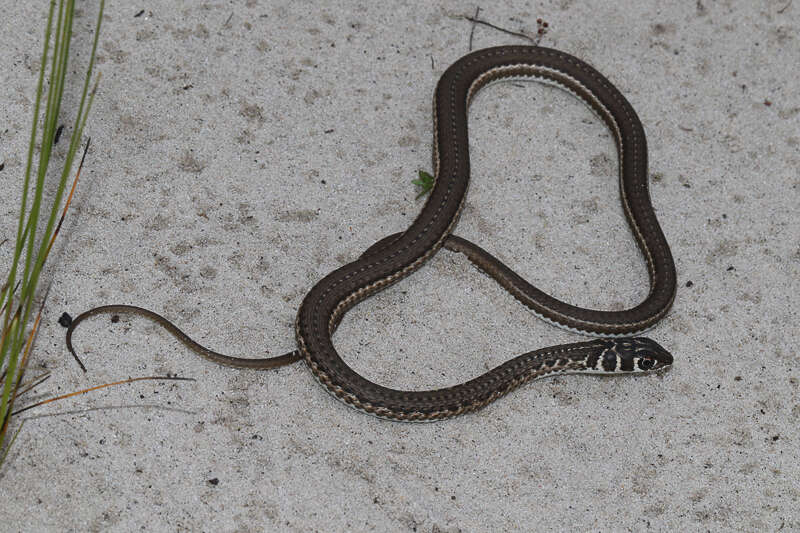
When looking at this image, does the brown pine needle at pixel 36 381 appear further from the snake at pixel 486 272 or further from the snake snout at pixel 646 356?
the snake snout at pixel 646 356

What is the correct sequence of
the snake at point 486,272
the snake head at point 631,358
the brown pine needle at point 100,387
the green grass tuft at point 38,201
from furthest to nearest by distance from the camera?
the snake head at point 631,358 → the snake at point 486,272 → the brown pine needle at point 100,387 → the green grass tuft at point 38,201

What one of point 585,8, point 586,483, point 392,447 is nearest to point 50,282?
point 392,447

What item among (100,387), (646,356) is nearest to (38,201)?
(100,387)

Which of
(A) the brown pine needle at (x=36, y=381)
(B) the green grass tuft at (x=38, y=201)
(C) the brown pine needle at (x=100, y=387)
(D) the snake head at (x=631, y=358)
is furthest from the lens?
(D) the snake head at (x=631, y=358)

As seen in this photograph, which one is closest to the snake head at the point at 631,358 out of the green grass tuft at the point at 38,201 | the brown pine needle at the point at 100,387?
the brown pine needle at the point at 100,387

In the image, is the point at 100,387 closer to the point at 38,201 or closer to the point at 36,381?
the point at 36,381

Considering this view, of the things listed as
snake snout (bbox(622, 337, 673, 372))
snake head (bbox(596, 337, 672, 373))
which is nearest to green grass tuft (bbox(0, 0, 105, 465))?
snake head (bbox(596, 337, 672, 373))

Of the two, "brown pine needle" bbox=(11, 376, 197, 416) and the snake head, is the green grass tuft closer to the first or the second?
"brown pine needle" bbox=(11, 376, 197, 416)

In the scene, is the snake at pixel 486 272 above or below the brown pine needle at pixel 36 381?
above

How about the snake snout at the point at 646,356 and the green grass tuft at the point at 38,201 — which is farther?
the snake snout at the point at 646,356
